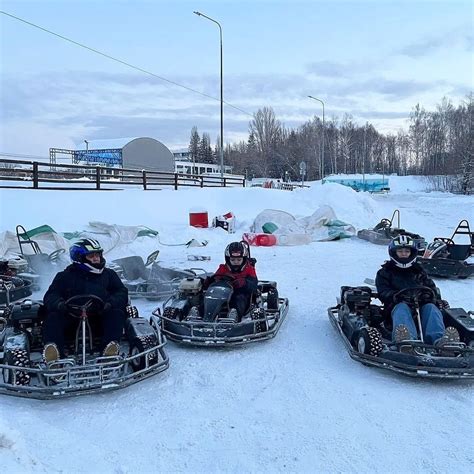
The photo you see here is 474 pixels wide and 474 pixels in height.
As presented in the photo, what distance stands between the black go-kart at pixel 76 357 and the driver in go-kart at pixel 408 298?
94.5 inches

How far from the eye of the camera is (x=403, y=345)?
4.83m

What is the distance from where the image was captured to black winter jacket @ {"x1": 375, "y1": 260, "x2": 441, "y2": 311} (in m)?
5.68

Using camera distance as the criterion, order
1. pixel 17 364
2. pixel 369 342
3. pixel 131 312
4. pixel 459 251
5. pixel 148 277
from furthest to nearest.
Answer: pixel 459 251, pixel 148 277, pixel 131 312, pixel 369 342, pixel 17 364

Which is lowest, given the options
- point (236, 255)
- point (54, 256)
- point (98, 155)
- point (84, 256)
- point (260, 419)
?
point (260, 419)

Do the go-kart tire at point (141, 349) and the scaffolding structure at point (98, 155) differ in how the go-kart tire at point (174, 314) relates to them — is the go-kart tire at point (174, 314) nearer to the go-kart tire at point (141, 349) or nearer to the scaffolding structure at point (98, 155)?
the go-kart tire at point (141, 349)

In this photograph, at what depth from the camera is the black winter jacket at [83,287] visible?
5133mm

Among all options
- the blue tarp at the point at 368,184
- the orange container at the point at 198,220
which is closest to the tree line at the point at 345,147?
the blue tarp at the point at 368,184

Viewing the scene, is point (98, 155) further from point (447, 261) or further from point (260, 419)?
point (260, 419)

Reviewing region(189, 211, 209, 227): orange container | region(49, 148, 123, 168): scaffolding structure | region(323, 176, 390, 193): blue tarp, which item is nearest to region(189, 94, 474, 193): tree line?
region(323, 176, 390, 193): blue tarp

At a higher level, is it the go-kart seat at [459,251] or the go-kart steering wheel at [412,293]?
the go-kart steering wheel at [412,293]

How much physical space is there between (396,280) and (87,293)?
131 inches

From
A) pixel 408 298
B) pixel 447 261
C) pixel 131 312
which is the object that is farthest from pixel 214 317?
pixel 447 261

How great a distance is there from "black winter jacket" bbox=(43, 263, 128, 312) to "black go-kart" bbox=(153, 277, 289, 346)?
0.76 metres

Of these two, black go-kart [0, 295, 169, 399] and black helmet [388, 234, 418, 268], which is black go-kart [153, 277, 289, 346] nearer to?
black go-kart [0, 295, 169, 399]
